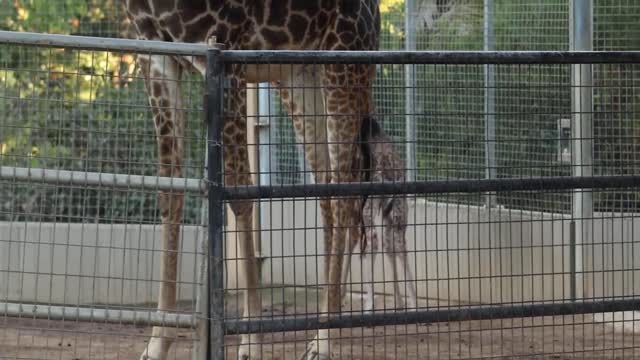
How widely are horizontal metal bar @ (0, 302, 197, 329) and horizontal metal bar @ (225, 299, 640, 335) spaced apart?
25 cm

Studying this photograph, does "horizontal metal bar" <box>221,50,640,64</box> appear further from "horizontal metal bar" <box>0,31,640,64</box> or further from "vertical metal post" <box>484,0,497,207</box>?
"vertical metal post" <box>484,0,497,207</box>

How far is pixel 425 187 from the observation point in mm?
4887

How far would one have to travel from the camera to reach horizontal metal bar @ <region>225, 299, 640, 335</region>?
187 inches

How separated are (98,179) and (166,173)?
1223 millimetres

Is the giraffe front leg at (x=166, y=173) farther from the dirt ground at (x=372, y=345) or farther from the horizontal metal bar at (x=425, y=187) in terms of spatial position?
the horizontal metal bar at (x=425, y=187)

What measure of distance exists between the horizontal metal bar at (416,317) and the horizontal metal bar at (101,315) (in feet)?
0.81

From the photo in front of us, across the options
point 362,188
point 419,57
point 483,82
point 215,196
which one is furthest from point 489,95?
point 215,196

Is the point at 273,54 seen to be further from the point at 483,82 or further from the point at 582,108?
the point at 483,82

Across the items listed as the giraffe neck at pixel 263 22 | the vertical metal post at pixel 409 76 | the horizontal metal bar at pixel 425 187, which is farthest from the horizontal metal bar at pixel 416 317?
the vertical metal post at pixel 409 76

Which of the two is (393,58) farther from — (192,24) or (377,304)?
(377,304)

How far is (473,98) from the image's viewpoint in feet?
28.6

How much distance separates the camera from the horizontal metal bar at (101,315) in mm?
4801

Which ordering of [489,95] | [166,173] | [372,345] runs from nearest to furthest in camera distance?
[166,173]
[372,345]
[489,95]

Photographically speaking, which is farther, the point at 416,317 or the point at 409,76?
the point at 409,76
